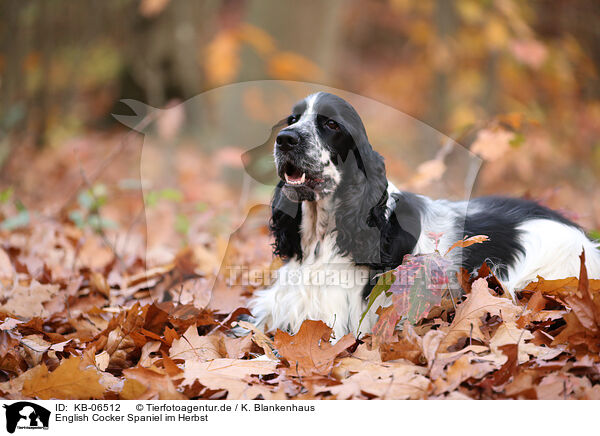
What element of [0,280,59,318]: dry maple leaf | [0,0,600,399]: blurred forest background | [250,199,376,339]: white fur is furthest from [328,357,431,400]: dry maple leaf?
[0,280,59,318]: dry maple leaf

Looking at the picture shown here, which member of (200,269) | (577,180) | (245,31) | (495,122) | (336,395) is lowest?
(336,395)

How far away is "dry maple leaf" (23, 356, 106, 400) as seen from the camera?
2.28m

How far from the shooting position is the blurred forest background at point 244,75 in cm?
900

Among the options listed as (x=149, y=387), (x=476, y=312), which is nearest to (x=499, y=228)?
(x=476, y=312)

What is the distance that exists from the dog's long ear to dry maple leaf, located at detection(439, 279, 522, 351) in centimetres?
57

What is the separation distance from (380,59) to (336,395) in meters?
19.4

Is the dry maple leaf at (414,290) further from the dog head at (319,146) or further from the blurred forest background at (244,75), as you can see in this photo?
the blurred forest background at (244,75)

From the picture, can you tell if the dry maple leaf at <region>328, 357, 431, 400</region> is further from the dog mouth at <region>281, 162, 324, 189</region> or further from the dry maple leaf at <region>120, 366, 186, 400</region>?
the dog mouth at <region>281, 162, 324, 189</region>

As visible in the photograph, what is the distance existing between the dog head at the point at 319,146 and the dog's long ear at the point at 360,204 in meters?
0.01
